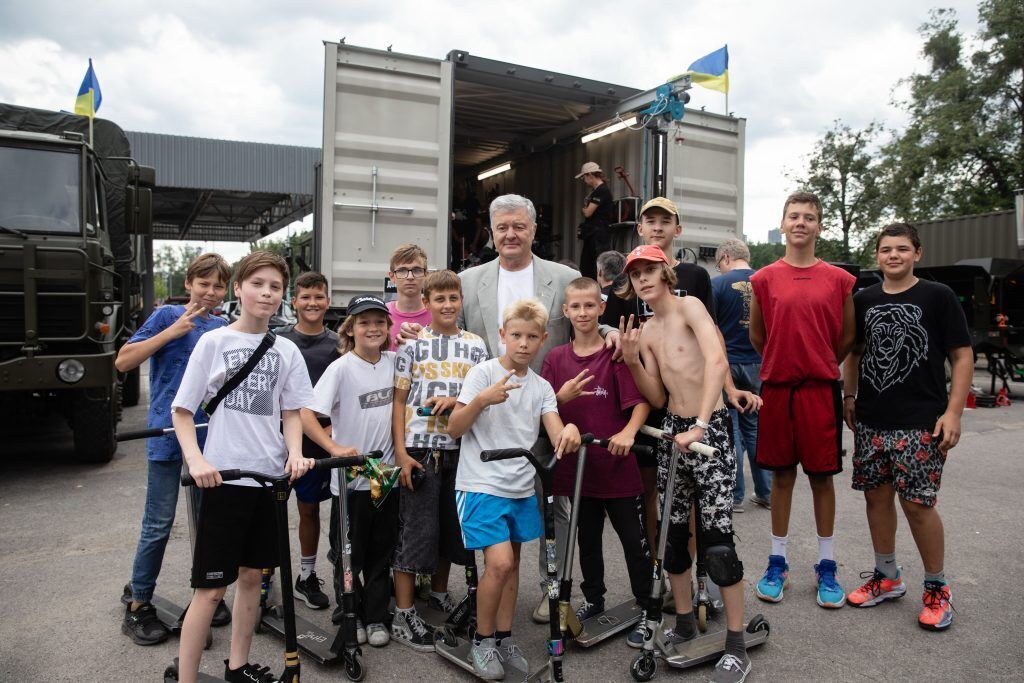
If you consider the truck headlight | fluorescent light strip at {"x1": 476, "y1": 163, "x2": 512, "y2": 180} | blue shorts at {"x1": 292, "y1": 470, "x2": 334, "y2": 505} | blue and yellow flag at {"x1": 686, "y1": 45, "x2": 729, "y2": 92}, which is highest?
blue and yellow flag at {"x1": 686, "y1": 45, "x2": 729, "y2": 92}

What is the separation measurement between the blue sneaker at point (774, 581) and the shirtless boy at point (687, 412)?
0.76 m

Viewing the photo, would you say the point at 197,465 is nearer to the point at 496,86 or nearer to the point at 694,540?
the point at 694,540

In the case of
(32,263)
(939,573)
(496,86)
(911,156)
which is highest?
(911,156)

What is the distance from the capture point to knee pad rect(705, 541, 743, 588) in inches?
119

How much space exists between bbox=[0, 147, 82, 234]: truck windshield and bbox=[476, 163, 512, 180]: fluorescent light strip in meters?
5.70

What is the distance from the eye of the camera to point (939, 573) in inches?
141

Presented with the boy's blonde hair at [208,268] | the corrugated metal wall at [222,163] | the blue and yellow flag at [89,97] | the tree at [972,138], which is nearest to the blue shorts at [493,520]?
the boy's blonde hair at [208,268]

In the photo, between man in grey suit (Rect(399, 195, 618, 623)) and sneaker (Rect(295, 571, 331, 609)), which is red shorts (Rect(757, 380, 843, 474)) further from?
sneaker (Rect(295, 571, 331, 609))

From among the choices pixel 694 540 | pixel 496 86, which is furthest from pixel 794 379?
pixel 496 86

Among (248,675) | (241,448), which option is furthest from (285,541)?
(248,675)

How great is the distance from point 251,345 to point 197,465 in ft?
1.75

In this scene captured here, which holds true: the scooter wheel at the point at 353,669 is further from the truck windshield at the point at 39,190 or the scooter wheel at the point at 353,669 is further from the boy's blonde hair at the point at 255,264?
the truck windshield at the point at 39,190

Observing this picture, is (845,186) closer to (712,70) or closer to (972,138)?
(972,138)

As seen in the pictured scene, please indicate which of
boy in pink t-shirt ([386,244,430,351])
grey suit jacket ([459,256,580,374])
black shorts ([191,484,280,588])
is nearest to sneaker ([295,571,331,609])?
black shorts ([191,484,280,588])
